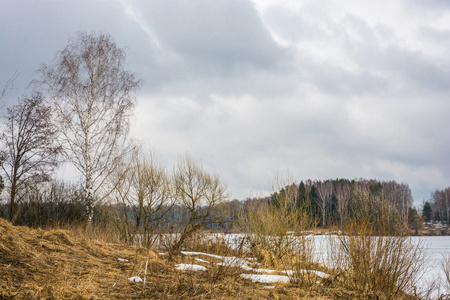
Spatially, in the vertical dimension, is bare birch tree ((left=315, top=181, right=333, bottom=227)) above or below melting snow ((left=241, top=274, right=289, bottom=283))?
above

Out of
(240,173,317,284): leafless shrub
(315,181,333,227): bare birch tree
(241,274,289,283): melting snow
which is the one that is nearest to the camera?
(241,274,289,283): melting snow

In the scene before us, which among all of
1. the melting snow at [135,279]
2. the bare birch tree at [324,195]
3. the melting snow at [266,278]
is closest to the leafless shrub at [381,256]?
the melting snow at [266,278]

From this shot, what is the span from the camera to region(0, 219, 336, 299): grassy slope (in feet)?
12.6

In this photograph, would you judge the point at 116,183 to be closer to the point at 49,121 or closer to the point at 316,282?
the point at 49,121

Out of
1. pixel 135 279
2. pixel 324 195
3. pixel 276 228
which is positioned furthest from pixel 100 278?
pixel 324 195

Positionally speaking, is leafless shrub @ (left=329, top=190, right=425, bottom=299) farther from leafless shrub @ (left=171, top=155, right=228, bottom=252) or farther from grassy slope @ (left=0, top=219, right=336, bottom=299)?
leafless shrub @ (left=171, top=155, right=228, bottom=252)

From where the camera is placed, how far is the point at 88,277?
451 centimetres

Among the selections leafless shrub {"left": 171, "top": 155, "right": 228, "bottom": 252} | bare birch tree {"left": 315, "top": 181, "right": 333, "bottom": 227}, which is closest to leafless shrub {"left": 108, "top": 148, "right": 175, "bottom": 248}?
leafless shrub {"left": 171, "top": 155, "right": 228, "bottom": 252}

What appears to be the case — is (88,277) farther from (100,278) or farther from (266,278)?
(266,278)

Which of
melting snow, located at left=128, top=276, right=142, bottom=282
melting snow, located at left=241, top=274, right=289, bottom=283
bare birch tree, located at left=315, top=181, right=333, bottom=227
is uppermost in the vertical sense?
bare birch tree, located at left=315, top=181, right=333, bottom=227

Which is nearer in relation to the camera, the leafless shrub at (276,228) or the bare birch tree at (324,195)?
the leafless shrub at (276,228)

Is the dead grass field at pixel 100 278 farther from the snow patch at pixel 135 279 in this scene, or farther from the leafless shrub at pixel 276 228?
the leafless shrub at pixel 276 228

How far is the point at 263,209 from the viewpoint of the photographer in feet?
34.9

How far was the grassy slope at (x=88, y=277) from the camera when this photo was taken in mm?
3851
